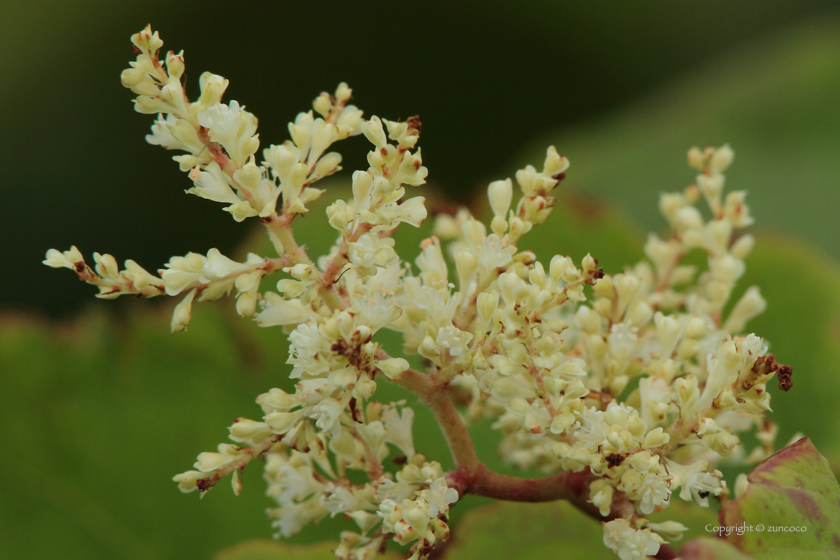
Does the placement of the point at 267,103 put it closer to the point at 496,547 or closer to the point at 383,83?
the point at 383,83

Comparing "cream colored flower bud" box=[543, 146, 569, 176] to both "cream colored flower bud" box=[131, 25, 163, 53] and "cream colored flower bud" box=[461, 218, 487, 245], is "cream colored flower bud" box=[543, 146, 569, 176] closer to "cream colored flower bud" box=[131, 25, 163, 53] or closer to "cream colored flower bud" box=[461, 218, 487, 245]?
"cream colored flower bud" box=[461, 218, 487, 245]

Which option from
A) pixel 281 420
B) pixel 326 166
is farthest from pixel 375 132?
pixel 281 420

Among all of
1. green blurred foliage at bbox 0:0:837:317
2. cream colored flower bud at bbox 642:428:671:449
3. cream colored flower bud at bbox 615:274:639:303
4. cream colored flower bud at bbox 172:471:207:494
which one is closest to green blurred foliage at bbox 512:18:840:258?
green blurred foliage at bbox 0:0:837:317

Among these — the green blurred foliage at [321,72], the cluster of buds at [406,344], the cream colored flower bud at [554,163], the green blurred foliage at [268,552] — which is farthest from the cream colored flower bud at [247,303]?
the green blurred foliage at [321,72]

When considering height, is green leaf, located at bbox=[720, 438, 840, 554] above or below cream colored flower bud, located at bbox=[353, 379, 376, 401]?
below

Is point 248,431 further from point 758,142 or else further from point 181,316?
point 758,142

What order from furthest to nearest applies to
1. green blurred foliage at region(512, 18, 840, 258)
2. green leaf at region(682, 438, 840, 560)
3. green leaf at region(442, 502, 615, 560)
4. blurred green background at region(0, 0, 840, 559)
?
green blurred foliage at region(512, 18, 840, 258) < blurred green background at region(0, 0, 840, 559) < green leaf at region(442, 502, 615, 560) < green leaf at region(682, 438, 840, 560)

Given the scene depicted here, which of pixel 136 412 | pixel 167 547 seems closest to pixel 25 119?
pixel 136 412
